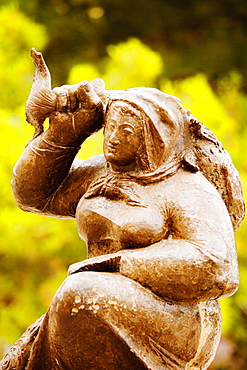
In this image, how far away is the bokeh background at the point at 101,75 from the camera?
347cm

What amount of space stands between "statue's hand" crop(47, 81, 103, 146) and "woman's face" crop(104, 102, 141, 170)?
52 millimetres

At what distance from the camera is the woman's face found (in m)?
1.75

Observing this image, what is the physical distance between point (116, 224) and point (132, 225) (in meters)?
0.05

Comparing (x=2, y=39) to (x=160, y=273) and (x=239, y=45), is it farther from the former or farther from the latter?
(x=160, y=273)

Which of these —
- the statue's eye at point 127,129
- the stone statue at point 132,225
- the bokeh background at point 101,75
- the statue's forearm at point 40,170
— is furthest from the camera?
the bokeh background at point 101,75

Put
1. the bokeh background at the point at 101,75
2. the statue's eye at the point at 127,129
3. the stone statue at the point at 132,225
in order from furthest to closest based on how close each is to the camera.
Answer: the bokeh background at the point at 101,75 → the statue's eye at the point at 127,129 → the stone statue at the point at 132,225

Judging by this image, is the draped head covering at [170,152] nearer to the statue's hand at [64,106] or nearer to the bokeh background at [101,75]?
the statue's hand at [64,106]

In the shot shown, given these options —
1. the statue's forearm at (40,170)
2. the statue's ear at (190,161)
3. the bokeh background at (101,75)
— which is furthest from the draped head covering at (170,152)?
the bokeh background at (101,75)

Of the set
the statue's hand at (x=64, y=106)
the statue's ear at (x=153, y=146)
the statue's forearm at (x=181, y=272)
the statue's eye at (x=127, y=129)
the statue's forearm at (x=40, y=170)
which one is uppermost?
the statue's hand at (x=64, y=106)

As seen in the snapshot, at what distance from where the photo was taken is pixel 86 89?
5.85 ft

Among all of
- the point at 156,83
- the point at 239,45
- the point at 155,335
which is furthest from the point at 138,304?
the point at 239,45

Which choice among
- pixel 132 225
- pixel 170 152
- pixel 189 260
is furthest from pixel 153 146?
pixel 189 260

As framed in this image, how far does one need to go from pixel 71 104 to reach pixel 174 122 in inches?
11.0

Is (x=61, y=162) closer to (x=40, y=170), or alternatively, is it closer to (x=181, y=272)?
(x=40, y=170)
